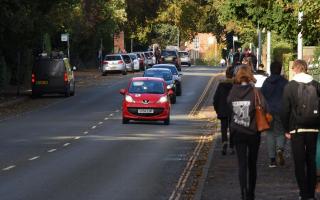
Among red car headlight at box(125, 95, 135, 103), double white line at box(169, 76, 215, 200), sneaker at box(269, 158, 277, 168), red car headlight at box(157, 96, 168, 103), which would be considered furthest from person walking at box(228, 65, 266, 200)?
red car headlight at box(157, 96, 168, 103)

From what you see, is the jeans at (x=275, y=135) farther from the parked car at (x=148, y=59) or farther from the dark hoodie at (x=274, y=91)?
the parked car at (x=148, y=59)

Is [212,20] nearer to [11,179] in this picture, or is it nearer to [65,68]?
[65,68]

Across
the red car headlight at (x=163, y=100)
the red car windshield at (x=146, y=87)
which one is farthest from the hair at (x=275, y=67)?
the red car windshield at (x=146, y=87)

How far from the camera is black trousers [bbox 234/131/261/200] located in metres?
11.6

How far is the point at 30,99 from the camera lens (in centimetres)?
4256

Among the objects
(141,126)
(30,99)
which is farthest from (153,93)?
(30,99)

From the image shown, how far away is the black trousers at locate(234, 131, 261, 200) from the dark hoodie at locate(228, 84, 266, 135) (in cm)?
8

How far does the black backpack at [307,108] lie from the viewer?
11.9m

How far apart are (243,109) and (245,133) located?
0.32 m

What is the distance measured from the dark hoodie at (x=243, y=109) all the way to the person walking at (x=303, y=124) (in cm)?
45

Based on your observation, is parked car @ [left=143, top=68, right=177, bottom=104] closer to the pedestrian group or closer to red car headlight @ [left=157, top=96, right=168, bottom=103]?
red car headlight @ [left=157, top=96, right=168, bottom=103]

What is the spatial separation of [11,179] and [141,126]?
13.7m

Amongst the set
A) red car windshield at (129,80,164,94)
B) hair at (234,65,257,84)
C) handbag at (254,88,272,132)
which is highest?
hair at (234,65,257,84)

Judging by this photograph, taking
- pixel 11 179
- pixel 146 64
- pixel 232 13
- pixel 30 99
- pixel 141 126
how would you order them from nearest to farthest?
pixel 11 179
pixel 141 126
pixel 232 13
pixel 30 99
pixel 146 64
